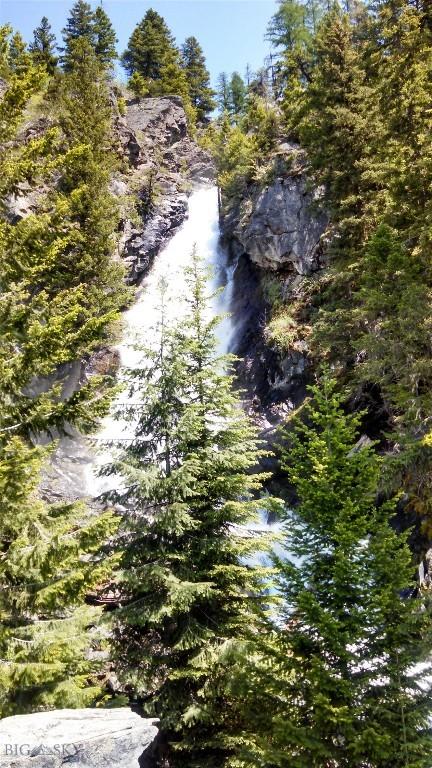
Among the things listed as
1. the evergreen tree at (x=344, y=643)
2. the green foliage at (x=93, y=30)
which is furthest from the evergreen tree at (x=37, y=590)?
the green foliage at (x=93, y=30)

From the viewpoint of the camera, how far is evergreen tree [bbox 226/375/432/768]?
6324 mm

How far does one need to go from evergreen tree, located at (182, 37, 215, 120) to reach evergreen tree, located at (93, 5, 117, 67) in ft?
57.7

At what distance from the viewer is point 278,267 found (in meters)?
25.1

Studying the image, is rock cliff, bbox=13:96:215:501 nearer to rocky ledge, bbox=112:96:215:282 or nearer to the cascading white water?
rocky ledge, bbox=112:96:215:282

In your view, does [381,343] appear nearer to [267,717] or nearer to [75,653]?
[267,717]

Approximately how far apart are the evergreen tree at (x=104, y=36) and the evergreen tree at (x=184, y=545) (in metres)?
45.3

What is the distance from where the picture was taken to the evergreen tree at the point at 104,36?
45.3 meters

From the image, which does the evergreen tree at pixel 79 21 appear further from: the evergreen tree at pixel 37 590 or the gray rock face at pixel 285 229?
the evergreen tree at pixel 37 590

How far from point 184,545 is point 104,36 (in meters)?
51.4

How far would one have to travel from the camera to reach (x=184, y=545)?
393 inches

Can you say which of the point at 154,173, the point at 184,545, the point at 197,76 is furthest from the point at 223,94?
the point at 184,545

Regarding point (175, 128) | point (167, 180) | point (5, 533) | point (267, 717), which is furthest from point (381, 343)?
point (175, 128)

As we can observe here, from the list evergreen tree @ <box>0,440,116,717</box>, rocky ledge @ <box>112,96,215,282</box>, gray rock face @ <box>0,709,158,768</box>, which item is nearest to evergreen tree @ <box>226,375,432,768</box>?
gray rock face @ <box>0,709,158,768</box>

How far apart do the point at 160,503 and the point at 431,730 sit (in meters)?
5.78
